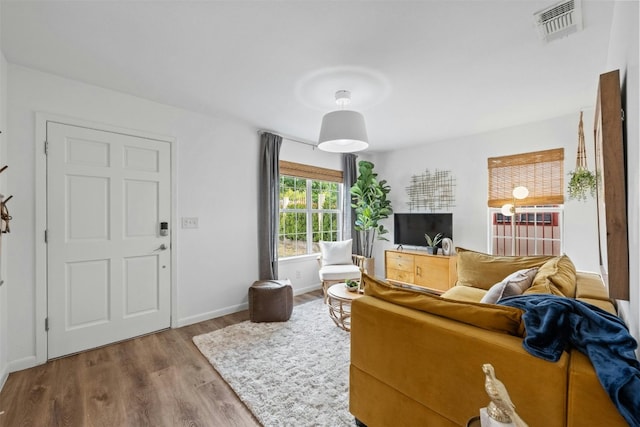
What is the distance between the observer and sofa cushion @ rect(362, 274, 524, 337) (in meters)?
1.14

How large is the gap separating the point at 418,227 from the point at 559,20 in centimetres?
326

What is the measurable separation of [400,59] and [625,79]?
4.21 feet

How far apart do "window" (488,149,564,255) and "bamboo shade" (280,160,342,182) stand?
233 cm

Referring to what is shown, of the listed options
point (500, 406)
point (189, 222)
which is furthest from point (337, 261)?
point (500, 406)

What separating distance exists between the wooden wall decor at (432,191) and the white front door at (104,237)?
3.76m

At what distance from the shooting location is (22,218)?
7.36 ft

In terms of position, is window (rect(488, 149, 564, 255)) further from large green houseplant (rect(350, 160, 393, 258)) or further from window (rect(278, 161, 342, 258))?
window (rect(278, 161, 342, 258))

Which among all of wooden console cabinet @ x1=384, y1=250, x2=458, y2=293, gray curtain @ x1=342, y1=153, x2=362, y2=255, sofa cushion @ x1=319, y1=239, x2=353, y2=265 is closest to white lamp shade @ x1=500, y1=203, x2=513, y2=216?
wooden console cabinet @ x1=384, y1=250, x2=458, y2=293

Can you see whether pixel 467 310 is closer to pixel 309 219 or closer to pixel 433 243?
pixel 433 243

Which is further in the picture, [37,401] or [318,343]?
[318,343]

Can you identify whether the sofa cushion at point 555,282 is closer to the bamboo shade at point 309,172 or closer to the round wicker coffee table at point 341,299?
the round wicker coffee table at point 341,299

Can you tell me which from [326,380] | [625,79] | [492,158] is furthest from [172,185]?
[492,158]

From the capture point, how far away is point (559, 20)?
Result: 5.56 ft

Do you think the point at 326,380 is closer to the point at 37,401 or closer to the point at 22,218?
the point at 37,401
